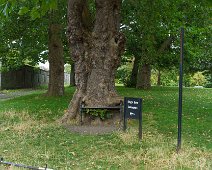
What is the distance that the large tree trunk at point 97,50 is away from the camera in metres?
10.0

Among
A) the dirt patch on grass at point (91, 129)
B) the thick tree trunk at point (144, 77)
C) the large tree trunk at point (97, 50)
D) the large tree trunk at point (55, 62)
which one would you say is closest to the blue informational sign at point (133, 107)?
the dirt patch on grass at point (91, 129)

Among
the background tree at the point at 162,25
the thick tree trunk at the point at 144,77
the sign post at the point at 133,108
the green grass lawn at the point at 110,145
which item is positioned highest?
the background tree at the point at 162,25

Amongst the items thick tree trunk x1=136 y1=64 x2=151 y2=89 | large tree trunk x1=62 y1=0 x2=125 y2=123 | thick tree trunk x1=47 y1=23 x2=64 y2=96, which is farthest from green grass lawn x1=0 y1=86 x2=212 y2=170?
thick tree trunk x1=136 y1=64 x2=151 y2=89

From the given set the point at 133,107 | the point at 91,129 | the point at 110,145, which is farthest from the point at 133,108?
the point at 91,129

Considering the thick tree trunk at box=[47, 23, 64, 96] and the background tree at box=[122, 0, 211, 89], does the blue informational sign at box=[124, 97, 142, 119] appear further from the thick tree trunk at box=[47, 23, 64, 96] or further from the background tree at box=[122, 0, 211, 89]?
the thick tree trunk at box=[47, 23, 64, 96]

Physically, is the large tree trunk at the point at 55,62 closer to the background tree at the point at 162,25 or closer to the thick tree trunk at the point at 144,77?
the background tree at the point at 162,25

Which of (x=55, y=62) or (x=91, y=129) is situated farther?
(x=55, y=62)

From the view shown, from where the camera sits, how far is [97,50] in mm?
10102

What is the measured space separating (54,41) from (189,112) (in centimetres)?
843

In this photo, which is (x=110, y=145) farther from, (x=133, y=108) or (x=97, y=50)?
(x=97, y=50)

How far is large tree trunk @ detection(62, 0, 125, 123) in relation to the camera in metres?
10.0

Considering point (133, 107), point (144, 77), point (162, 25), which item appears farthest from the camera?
point (144, 77)

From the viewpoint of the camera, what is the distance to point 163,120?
34.1 ft

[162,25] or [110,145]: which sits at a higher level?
[162,25]
